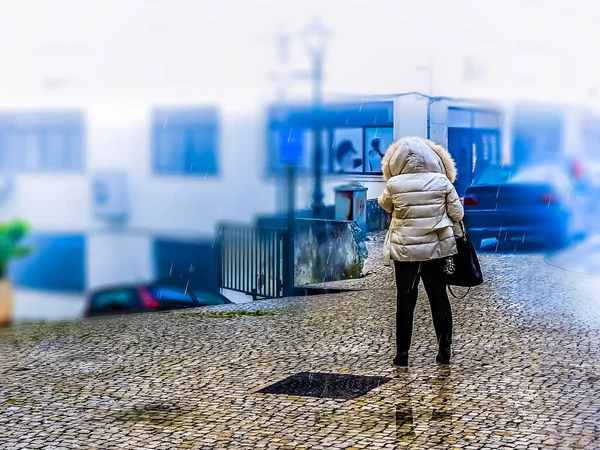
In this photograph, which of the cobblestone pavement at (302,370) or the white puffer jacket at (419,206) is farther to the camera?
the white puffer jacket at (419,206)

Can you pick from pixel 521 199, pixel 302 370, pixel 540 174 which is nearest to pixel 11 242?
pixel 302 370

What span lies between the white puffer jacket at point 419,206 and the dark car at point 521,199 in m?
5.58

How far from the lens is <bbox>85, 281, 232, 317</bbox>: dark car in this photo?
1020 centimetres

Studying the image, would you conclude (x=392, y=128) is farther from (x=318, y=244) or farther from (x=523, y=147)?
(x=523, y=147)

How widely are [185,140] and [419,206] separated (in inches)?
192

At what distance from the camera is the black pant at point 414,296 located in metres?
6.04

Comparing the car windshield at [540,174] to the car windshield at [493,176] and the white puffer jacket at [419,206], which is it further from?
the white puffer jacket at [419,206]

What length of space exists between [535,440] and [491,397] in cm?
85

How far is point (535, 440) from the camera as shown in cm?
437

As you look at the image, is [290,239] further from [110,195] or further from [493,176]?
[493,176]

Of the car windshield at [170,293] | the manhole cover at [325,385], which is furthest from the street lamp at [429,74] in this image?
the manhole cover at [325,385]

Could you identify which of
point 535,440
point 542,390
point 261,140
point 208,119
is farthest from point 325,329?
point 261,140

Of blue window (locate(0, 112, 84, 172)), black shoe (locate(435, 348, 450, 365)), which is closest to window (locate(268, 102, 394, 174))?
blue window (locate(0, 112, 84, 172))

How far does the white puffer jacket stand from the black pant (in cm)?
9
